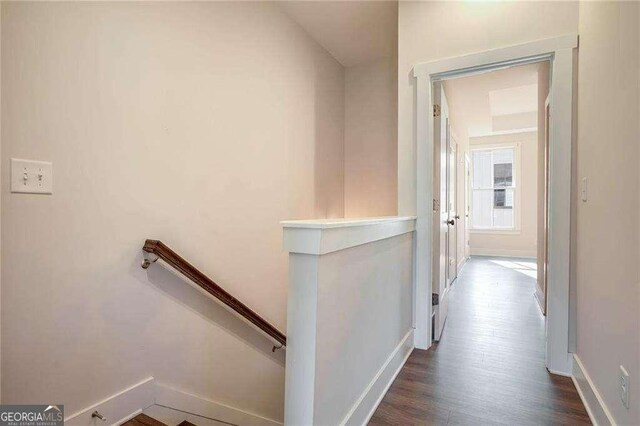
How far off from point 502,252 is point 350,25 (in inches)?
237

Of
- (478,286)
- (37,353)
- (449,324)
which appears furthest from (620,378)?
(478,286)

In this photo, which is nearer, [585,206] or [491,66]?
[585,206]

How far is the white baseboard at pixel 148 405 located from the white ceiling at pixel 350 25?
2900 millimetres

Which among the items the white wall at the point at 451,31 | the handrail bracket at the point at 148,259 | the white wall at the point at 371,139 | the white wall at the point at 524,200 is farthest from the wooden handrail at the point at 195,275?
the white wall at the point at 524,200

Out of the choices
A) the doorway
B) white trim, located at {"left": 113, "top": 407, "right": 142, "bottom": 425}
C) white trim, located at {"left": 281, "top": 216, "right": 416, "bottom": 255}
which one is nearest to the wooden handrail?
white trim, located at {"left": 113, "top": 407, "right": 142, "bottom": 425}

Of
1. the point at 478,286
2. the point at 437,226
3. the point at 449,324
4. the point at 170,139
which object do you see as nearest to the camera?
the point at 170,139

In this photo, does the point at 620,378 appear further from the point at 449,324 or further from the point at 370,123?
the point at 370,123

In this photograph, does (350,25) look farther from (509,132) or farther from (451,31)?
(509,132)

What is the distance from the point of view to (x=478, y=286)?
4383 millimetres

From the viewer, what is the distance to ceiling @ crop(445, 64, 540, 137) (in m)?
3.58

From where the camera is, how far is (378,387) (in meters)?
1.74

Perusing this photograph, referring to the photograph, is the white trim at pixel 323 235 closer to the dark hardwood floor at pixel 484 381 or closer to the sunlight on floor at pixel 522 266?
the dark hardwood floor at pixel 484 381

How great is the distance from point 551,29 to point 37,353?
10.5 ft

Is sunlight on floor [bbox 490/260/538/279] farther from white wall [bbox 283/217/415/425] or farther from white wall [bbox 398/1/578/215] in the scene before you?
white wall [bbox 283/217/415/425]
